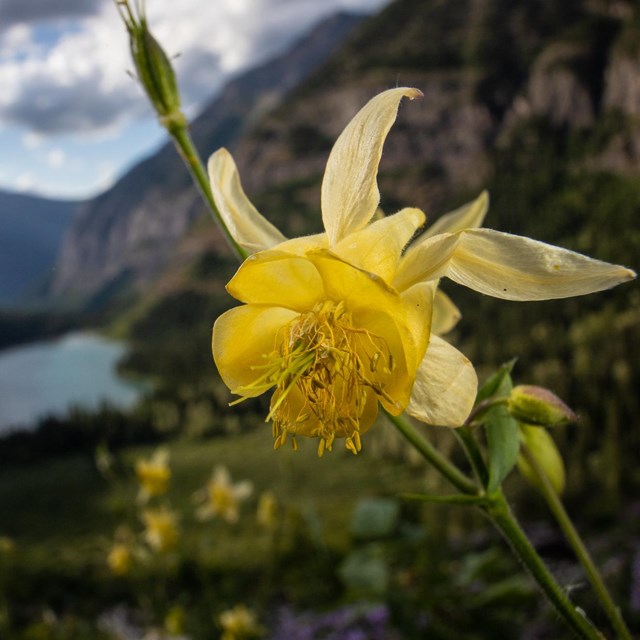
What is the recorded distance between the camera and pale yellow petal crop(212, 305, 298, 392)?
92 centimetres

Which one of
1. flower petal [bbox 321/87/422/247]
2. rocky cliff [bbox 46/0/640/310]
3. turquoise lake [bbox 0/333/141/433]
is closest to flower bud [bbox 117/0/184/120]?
flower petal [bbox 321/87/422/247]

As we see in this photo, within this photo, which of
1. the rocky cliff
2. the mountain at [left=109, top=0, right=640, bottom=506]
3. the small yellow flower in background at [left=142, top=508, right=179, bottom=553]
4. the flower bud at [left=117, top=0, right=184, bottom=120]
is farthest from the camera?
the rocky cliff

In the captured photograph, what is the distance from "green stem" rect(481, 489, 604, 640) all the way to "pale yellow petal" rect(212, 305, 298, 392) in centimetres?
38

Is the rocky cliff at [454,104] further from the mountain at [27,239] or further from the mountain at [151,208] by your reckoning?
the mountain at [27,239]

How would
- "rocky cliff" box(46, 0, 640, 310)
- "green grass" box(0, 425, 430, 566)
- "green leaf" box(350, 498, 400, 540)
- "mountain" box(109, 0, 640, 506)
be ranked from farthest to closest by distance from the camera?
1. "rocky cliff" box(46, 0, 640, 310)
2. "mountain" box(109, 0, 640, 506)
3. "green grass" box(0, 425, 430, 566)
4. "green leaf" box(350, 498, 400, 540)

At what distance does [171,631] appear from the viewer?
427 cm

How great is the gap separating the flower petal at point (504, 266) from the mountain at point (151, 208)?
405 ft

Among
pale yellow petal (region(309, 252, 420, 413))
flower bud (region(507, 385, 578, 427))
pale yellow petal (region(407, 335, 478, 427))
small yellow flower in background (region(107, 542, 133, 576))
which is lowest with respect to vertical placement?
small yellow flower in background (region(107, 542, 133, 576))

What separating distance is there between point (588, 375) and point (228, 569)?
936cm

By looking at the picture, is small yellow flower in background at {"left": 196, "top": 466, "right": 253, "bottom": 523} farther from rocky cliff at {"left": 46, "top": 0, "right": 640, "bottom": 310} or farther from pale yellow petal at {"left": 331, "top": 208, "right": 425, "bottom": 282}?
rocky cliff at {"left": 46, "top": 0, "right": 640, "bottom": 310}

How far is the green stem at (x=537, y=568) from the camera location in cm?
87

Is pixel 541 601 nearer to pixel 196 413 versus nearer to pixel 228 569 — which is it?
pixel 228 569

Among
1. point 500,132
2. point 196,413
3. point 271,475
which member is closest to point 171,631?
point 271,475

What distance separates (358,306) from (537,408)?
0.35 m
